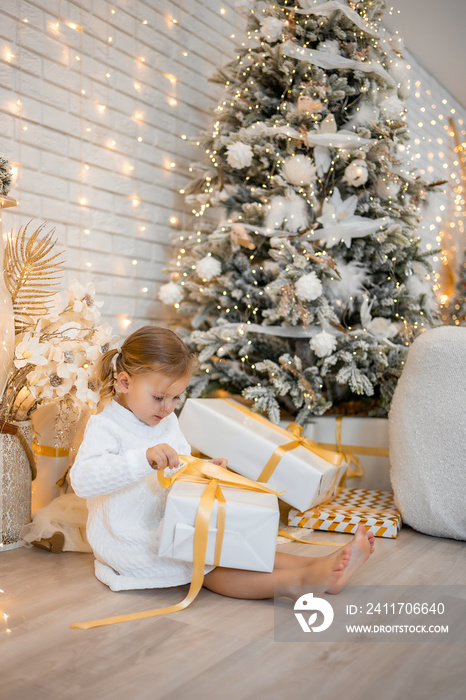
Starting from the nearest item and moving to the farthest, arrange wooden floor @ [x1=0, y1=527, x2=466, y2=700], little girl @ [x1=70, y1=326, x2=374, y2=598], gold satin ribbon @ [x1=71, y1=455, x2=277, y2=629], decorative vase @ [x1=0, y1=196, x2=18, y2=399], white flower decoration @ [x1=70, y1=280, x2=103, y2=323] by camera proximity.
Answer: wooden floor @ [x1=0, y1=527, x2=466, y2=700] < gold satin ribbon @ [x1=71, y1=455, x2=277, y2=629] < little girl @ [x1=70, y1=326, x2=374, y2=598] < decorative vase @ [x1=0, y1=196, x2=18, y2=399] < white flower decoration @ [x1=70, y1=280, x2=103, y2=323]

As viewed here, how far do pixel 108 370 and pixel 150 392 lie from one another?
0.73 ft

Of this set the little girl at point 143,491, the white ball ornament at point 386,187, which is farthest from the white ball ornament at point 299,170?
the little girl at point 143,491

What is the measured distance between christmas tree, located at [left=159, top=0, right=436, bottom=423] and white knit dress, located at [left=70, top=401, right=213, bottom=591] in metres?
0.96

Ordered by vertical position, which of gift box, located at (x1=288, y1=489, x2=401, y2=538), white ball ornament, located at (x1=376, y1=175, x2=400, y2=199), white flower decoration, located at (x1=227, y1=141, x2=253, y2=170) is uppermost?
white flower decoration, located at (x1=227, y1=141, x2=253, y2=170)

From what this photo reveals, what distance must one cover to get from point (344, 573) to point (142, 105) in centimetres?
241

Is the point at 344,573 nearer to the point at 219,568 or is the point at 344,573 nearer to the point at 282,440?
the point at 219,568

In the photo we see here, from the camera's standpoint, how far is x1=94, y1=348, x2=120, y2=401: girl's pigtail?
1.71m

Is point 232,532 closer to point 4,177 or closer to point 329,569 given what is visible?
point 329,569

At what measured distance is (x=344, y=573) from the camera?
1.43m

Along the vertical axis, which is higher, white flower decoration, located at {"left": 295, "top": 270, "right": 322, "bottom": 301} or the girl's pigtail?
white flower decoration, located at {"left": 295, "top": 270, "right": 322, "bottom": 301}

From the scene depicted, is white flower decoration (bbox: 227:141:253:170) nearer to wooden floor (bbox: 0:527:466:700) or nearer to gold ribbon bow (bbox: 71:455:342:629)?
gold ribbon bow (bbox: 71:455:342:629)

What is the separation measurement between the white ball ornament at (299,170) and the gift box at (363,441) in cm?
105

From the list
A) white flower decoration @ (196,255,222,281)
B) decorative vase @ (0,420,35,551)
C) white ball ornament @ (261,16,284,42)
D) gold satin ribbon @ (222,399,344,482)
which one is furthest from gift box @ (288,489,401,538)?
white ball ornament @ (261,16,284,42)

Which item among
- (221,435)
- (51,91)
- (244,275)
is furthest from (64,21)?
(221,435)
